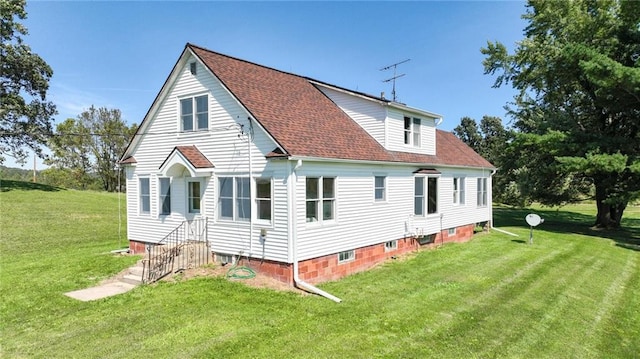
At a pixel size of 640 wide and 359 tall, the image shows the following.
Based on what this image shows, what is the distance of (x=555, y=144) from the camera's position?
68.4 ft

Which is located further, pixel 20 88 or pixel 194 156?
pixel 20 88

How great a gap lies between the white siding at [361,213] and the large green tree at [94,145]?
146 ft

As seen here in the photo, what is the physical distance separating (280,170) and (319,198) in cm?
156

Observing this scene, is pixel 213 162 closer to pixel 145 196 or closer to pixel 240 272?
pixel 240 272

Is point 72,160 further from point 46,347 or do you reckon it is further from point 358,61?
point 46,347

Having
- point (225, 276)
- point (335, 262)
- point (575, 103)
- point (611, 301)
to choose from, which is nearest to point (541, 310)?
point (611, 301)

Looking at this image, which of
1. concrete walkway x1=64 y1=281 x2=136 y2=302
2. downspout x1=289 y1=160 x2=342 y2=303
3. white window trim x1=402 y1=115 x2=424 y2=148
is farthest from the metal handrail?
white window trim x1=402 y1=115 x2=424 y2=148

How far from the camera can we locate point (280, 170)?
10367 mm

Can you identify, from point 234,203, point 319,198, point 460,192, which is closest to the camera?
point 319,198

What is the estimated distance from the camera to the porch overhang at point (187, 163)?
37.8 feet

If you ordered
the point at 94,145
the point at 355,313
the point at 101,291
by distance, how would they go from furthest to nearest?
1. the point at 94,145
2. the point at 101,291
3. the point at 355,313

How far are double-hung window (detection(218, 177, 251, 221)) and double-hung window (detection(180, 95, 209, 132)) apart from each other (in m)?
2.09

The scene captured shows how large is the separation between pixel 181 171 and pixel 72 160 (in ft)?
164

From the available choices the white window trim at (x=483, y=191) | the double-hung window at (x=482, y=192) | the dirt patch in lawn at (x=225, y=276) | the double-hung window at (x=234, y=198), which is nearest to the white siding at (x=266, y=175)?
the double-hung window at (x=234, y=198)
